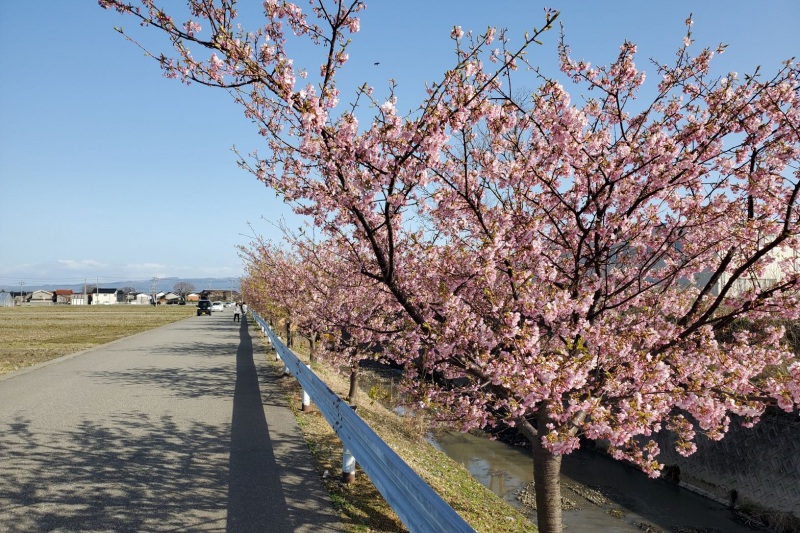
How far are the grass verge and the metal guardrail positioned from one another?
0.49 metres

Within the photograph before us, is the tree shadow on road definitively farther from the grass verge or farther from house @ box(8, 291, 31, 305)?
house @ box(8, 291, 31, 305)

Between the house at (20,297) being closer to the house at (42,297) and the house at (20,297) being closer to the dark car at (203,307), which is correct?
the house at (42,297)

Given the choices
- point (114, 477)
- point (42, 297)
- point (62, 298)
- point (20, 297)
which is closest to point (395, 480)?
point (114, 477)

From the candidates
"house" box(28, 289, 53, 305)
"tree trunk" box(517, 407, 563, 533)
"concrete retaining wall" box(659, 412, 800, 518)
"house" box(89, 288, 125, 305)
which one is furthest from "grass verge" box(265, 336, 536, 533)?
"house" box(28, 289, 53, 305)

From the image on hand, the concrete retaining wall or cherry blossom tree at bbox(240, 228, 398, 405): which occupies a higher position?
cherry blossom tree at bbox(240, 228, 398, 405)

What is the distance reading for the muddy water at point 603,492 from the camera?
10.3 m

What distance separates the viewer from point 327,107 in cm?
444

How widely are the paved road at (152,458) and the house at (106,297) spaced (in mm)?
148529

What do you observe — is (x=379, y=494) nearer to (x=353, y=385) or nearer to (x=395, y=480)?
(x=395, y=480)

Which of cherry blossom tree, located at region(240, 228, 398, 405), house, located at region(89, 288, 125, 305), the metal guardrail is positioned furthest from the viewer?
house, located at region(89, 288, 125, 305)

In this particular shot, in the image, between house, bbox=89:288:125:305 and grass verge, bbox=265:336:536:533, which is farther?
house, bbox=89:288:125:305

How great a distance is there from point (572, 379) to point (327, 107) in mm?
3114

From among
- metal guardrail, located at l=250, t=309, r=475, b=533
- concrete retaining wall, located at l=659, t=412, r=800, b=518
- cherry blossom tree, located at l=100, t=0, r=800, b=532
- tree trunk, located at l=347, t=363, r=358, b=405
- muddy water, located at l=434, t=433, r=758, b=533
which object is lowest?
muddy water, located at l=434, t=433, r=758, b=533

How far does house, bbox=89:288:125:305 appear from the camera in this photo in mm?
142375
